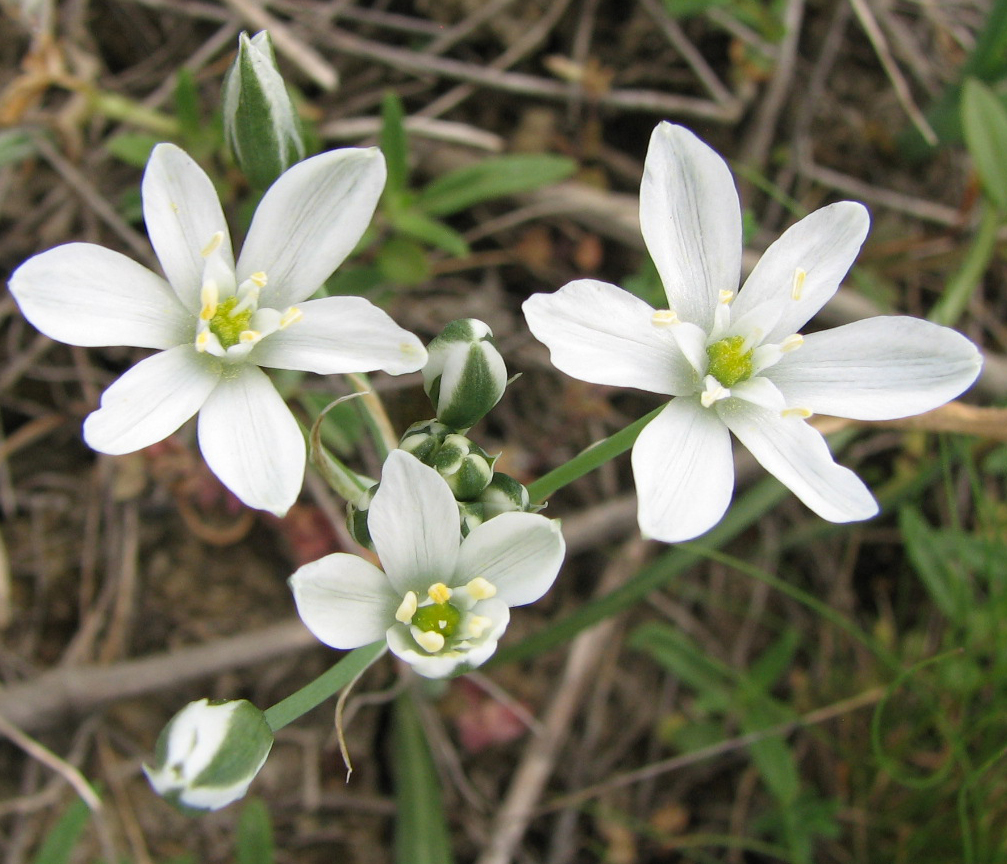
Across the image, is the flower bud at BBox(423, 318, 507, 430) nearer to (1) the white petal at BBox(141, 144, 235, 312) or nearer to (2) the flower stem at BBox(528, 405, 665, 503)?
(2) the flower stem at BBox(528, 405, 665, 503)

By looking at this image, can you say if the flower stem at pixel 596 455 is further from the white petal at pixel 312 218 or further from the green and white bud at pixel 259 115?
the green and white bud at pixel 259 115

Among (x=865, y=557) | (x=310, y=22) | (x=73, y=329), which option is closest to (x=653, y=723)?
(x=865, y=557)

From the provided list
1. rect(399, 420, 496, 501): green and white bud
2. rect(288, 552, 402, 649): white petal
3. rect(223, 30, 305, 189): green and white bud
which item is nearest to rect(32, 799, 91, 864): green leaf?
rect(288, 552, 402, 649): white petal

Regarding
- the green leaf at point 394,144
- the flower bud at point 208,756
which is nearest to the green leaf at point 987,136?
the green leaf at point 394,144

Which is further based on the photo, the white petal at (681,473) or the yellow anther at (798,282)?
the yellow anther at (798,282)

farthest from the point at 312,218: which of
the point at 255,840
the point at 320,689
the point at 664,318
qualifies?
the point at 255,840

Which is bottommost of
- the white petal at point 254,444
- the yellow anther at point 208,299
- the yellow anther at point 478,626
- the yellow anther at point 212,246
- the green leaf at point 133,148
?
the yellow anther at point 478,626

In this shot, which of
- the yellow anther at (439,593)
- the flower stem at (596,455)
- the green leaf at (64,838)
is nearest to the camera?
the yellow anther at (439,593)
